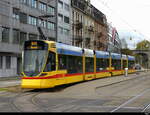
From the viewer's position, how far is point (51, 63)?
683 inches

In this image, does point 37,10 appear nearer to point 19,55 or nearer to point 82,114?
point 19,55

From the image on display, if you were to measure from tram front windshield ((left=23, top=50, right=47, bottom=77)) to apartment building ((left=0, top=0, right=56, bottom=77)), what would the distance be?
21708 mm

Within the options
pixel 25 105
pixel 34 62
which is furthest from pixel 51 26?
pixel 25 105

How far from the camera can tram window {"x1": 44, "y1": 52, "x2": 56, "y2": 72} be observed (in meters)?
17.0

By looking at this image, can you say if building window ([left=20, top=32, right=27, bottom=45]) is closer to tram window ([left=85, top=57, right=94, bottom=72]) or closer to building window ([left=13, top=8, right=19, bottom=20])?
building window ([left=13, top=8, right=19, bottom=20])

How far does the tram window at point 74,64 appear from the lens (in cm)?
2056

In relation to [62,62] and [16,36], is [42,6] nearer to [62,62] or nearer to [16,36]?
[16,36]

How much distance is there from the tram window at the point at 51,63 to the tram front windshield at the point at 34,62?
294 mm

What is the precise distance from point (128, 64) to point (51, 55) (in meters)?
29.0

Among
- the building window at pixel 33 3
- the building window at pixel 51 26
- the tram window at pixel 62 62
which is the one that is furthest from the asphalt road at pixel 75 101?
the building window at pixel 51 26

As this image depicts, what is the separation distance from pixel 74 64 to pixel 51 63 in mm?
4558

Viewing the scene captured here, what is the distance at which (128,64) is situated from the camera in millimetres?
44625

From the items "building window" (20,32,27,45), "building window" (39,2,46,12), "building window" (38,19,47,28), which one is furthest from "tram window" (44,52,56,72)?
"building window" (39,2,46,12)

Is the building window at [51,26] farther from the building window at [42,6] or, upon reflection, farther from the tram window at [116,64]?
the tram window at [116,64]
